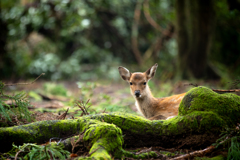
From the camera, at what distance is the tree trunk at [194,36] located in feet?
34.9

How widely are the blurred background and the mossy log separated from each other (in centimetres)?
802

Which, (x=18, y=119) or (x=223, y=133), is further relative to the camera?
(x=18, y=119)

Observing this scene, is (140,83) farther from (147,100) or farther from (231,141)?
(231,141)

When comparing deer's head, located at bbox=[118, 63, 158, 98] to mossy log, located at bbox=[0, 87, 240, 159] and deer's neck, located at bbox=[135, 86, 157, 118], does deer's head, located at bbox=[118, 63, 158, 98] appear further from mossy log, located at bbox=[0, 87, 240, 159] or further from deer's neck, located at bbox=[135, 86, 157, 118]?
mossy log, located at bbox=[0, 87, 240, 159]

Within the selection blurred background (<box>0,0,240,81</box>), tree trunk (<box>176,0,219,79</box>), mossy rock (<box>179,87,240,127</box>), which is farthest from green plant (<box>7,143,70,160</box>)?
tree trunk (<box>176,0,219,79</box>)

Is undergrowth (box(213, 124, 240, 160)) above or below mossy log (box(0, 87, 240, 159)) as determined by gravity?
below

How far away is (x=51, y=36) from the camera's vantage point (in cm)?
1414

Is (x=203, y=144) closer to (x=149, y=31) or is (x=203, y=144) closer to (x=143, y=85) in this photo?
(x=143, y=85)

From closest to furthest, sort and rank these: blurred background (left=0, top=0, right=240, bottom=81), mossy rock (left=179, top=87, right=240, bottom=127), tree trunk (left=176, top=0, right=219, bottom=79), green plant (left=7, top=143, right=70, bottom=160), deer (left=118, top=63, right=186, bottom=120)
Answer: green plant (left=7, top=143, right=70, bottom=160)
mossy rock (left=179, top=87, right=240, bottom=127)
deer (left=118, top=63, right=186, bottom=120)
tree trunk (left=176, top=0, right=219, bottom=79)
blurred background (left=0, top=0, right=240, bottom=81)

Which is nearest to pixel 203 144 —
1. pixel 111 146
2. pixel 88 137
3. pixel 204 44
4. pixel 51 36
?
pixel 111 146

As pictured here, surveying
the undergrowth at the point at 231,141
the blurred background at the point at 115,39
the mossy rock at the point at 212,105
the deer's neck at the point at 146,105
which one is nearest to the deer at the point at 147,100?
the deer's neck at the point at 146,105

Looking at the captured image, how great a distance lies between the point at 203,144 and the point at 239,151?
0.46 m

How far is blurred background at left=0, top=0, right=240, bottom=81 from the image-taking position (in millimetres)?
11070

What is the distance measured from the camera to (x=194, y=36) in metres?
10.9
